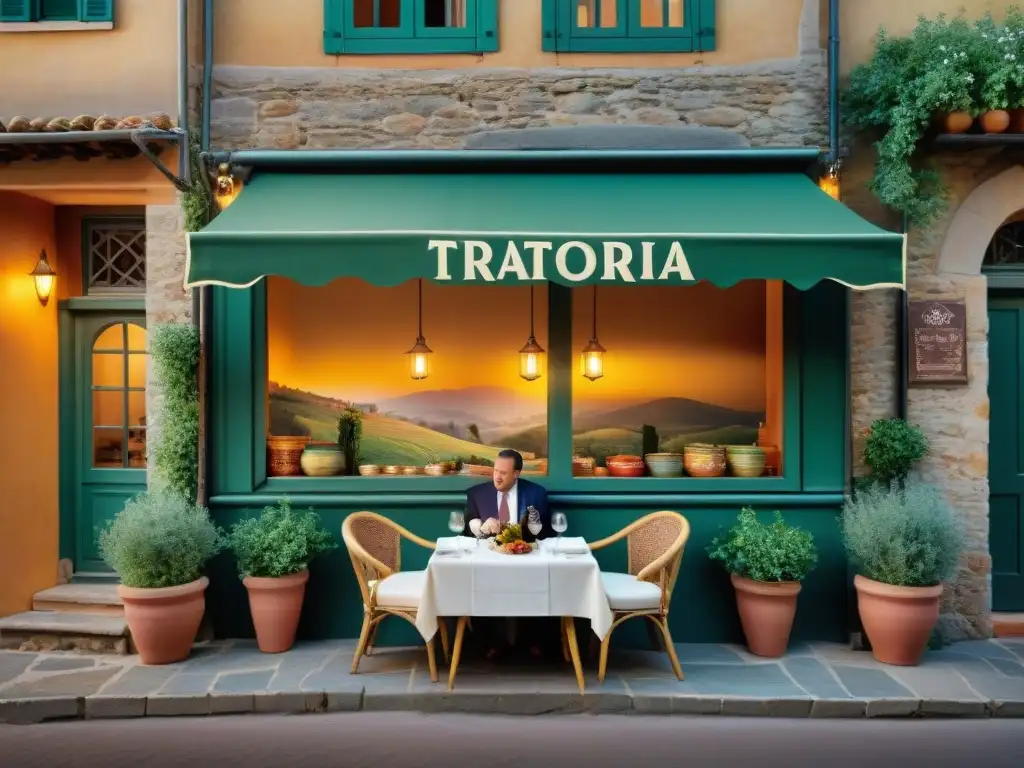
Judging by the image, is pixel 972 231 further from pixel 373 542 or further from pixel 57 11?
pixel 57 11

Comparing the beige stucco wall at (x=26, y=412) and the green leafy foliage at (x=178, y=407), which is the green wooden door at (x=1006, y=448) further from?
the beige stucco wall at (x=26, y=412)

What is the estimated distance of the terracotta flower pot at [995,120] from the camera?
7.36m

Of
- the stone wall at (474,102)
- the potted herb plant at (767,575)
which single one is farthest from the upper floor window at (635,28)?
the potted herb plant at (767,575)

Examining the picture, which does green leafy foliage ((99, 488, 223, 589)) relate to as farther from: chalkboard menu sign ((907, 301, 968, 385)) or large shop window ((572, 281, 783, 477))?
chalkboard menu sign ((907, 301, 968, 385))

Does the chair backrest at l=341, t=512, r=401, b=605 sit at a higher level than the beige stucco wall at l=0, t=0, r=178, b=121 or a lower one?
lower

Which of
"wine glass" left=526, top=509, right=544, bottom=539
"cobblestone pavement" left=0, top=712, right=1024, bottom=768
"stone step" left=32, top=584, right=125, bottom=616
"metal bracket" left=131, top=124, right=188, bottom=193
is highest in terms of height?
"metal bracket" left=131, top=124, right=188, bottom=193

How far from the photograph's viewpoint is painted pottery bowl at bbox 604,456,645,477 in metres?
8.02

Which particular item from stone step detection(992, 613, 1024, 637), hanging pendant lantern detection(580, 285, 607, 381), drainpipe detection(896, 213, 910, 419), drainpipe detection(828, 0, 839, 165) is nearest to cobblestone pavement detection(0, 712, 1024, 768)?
stone step detection(992, 613, 1024, 637)

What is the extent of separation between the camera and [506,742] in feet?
18.5

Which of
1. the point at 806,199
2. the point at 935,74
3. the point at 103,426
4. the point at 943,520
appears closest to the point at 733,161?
the point at 806,199

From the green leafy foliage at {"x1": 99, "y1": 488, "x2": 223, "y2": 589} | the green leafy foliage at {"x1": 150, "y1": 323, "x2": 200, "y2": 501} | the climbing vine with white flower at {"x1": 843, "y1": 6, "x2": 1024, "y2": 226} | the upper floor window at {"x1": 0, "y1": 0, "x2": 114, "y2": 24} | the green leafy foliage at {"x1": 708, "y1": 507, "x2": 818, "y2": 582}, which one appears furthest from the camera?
the upper floor window at {"x1": 0, "y1": 0, "x2": 114, "y2": 24}

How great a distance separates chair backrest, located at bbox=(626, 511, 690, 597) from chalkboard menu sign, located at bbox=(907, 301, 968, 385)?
8.30ft

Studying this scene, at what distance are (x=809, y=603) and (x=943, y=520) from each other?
4.42 feet

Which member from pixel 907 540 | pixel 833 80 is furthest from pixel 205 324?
pixel 907 540
